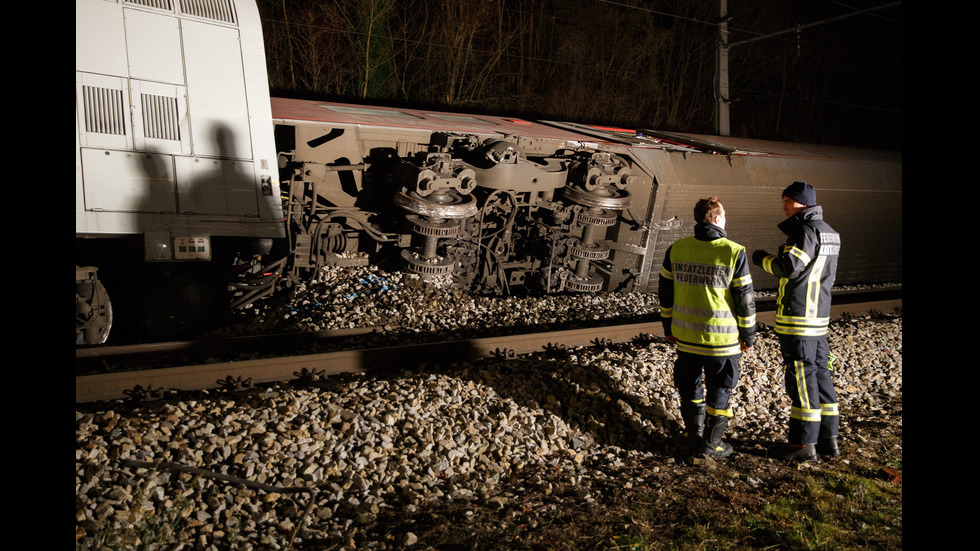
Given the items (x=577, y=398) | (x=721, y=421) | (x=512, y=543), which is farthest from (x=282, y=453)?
(x=721, y=421)

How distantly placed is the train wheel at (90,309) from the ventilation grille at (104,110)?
3.84 ft

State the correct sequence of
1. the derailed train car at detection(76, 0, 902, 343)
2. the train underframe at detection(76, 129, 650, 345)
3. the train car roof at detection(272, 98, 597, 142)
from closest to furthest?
the derailed train car at detection(76, 0, 902, 343) < the train underframe at detection(76, 129, 650, 345) < the train car roof at detection(272, 98, 597, 142)

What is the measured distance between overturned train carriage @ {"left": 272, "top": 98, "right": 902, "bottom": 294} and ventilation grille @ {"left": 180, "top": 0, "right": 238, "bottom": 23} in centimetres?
107

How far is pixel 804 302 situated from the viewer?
4059 mm

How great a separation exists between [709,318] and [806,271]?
783 mm

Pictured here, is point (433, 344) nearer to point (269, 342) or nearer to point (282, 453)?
point (269, 342)

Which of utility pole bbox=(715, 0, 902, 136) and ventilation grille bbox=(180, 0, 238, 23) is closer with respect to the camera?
ventilation grille bbox=(180, 0, 238, 23)

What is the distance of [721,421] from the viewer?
4.02 metres

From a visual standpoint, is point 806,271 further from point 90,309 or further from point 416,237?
point 90,309

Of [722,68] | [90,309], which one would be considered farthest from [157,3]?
[722,68]

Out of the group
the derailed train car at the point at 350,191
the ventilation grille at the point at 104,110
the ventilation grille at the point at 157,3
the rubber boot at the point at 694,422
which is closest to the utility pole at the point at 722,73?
the derailed train car at the point at 350,191

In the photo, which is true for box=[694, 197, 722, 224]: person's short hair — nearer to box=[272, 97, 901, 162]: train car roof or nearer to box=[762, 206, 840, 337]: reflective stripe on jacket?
box=[762, 206, 840, 337]: reflective stripe on jacket

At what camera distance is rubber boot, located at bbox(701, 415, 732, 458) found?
402 centimetres

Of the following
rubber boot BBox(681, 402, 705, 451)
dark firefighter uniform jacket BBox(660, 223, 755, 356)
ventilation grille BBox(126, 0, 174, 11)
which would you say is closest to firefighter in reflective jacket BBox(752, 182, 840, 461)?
dark firefighter uniform jacket BBox(660, 223, 755, 356)
